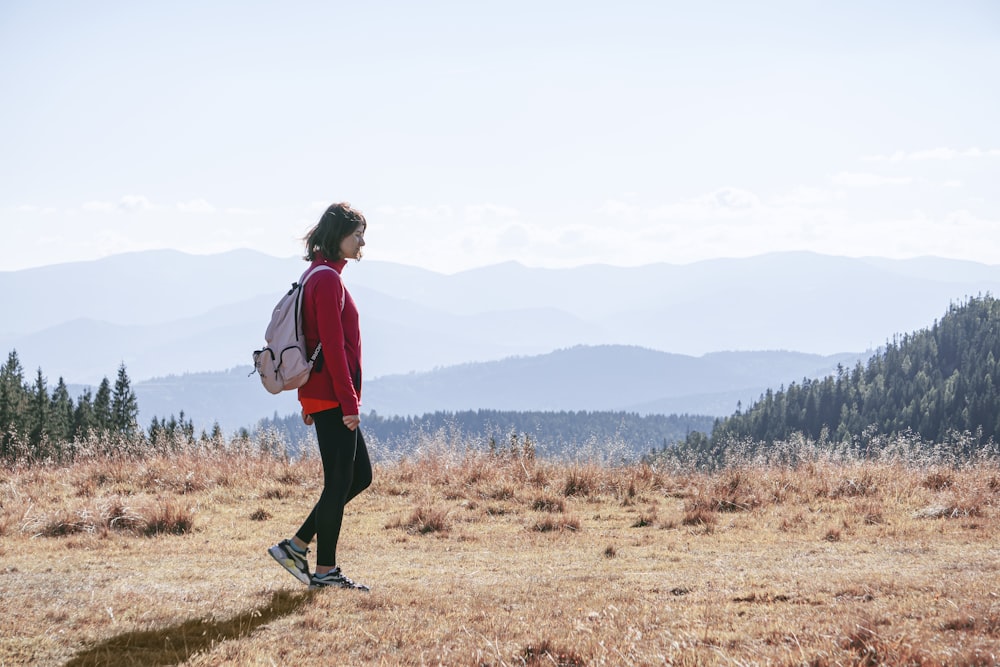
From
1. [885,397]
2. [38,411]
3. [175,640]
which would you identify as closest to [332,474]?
[175,640]

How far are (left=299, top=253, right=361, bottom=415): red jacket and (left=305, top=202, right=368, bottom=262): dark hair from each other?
0.24 ft

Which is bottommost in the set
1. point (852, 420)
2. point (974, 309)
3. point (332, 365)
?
point (852, 420)

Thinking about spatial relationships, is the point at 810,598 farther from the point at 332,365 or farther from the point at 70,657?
the point at 70,657

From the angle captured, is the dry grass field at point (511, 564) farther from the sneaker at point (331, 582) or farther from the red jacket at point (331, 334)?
the red jacket at point (331, 334)

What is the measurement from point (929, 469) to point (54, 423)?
221 feet

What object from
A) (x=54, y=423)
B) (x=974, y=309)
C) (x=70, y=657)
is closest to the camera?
(x=70, y=657)

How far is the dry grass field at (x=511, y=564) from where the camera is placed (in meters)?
4.07

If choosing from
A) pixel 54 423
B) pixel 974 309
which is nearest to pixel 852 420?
pixel 974 309

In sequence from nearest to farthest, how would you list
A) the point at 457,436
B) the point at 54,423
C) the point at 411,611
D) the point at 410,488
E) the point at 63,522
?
the point at 411,611 < the point at 63,522 < the point at 410,488 < the point at 457,436 < the point at 54,423

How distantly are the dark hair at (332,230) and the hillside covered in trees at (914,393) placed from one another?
10944cm

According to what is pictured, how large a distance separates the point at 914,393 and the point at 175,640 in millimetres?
139190

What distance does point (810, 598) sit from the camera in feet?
17.0

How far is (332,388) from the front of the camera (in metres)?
5.28

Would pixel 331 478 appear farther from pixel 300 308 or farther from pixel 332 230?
pixel 332 230
